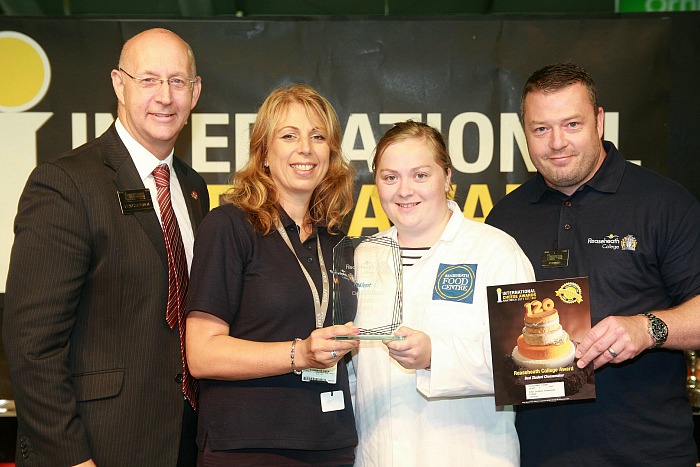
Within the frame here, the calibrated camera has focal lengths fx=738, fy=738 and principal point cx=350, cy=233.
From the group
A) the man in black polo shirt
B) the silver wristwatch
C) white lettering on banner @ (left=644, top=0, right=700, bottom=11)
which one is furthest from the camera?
white lettering on banner @ (left=644, top=0, right=700, bottom=11)

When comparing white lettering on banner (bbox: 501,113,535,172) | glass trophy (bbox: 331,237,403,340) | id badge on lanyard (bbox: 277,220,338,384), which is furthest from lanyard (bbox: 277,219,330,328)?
white lettering on banner (bbox: 501,113,535,172)

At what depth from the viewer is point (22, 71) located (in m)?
4.14

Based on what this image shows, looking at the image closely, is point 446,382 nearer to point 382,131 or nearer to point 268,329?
point 268,329

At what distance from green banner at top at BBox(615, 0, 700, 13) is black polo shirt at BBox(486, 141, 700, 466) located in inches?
78.8

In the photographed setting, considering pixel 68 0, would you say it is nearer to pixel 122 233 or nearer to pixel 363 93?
pixel 363 93

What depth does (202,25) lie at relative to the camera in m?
4.14

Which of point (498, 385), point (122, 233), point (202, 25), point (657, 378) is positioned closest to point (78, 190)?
point (122, 233)

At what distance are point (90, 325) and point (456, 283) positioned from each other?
127 centimetres

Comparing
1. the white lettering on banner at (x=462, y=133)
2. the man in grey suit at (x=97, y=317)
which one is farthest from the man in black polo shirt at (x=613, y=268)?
the man in grey suit at (x=97, y=317)

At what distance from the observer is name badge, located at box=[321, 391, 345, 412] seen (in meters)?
2.54

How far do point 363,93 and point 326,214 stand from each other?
1.51 metres

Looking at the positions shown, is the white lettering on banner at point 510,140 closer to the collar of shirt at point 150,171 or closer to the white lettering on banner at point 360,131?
the white lettering on banner at point 360,131

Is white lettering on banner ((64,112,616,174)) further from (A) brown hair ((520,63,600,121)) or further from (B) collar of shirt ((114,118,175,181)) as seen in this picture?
(B) collar of shirt ((114,118,175,181))

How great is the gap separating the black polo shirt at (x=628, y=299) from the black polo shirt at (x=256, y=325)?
84 centimetres
